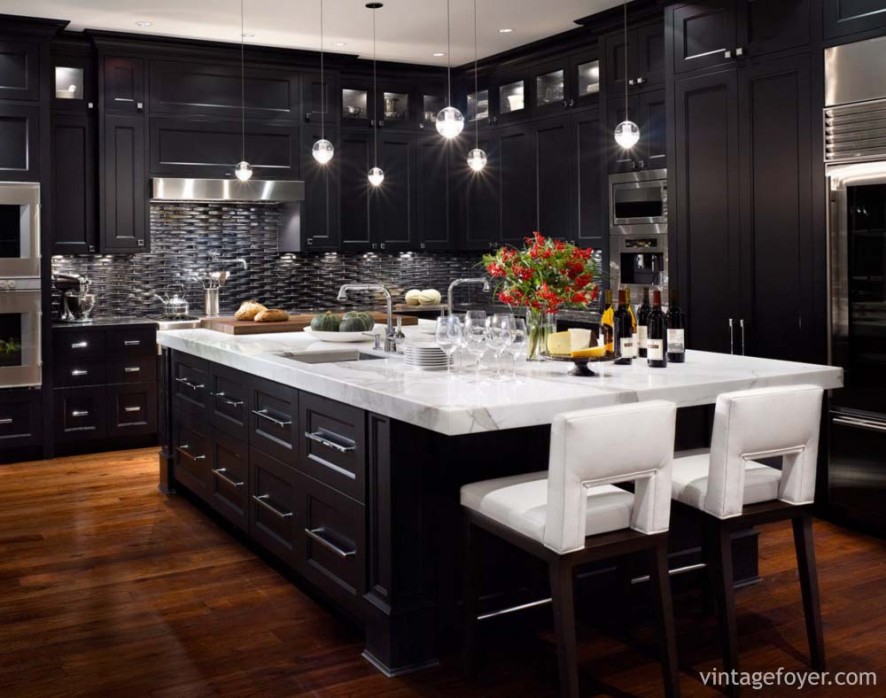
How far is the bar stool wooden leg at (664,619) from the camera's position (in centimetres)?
275

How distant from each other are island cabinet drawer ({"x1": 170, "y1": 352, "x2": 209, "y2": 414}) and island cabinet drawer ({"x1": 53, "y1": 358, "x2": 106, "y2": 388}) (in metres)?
1.62

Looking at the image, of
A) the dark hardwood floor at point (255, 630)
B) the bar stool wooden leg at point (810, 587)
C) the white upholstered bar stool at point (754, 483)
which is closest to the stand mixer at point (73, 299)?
the dark hardwood floor at point (255, 630)

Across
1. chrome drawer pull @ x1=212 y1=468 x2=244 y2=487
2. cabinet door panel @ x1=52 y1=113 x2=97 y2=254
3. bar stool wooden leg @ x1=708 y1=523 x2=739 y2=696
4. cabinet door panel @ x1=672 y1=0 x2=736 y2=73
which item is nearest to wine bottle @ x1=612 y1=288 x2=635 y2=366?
bar stool wooden leg @ x1=708 y1=523 x2=739 y2=696

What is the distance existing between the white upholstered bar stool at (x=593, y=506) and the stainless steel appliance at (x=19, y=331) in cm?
436

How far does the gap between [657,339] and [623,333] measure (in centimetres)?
18

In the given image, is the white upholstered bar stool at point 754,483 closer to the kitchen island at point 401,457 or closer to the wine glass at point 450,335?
the kitchen island at point 401,457

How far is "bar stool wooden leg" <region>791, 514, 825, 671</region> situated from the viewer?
304 cm

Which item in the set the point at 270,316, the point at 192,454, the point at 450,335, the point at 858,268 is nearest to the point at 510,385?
the point at 450,335

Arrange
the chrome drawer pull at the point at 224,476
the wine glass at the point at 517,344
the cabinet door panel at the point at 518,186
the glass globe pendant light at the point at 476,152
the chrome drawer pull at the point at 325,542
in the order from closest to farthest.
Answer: the chrome drawer pull at the point at 325,542, the wine glass at the point at 517,344, the chrome drawer pull at the point at 224,476, the glass globe pendant light at the point at 476,152, the cabinet door panel at the point at 518,186

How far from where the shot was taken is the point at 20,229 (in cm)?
630

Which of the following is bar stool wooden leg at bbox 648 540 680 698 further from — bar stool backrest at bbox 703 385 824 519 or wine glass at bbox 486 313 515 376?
wine glass at bbox 486 313 515 376

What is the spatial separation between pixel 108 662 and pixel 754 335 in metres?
3.38

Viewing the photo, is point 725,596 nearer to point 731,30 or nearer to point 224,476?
point 224,476

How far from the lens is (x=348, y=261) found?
8.22m
